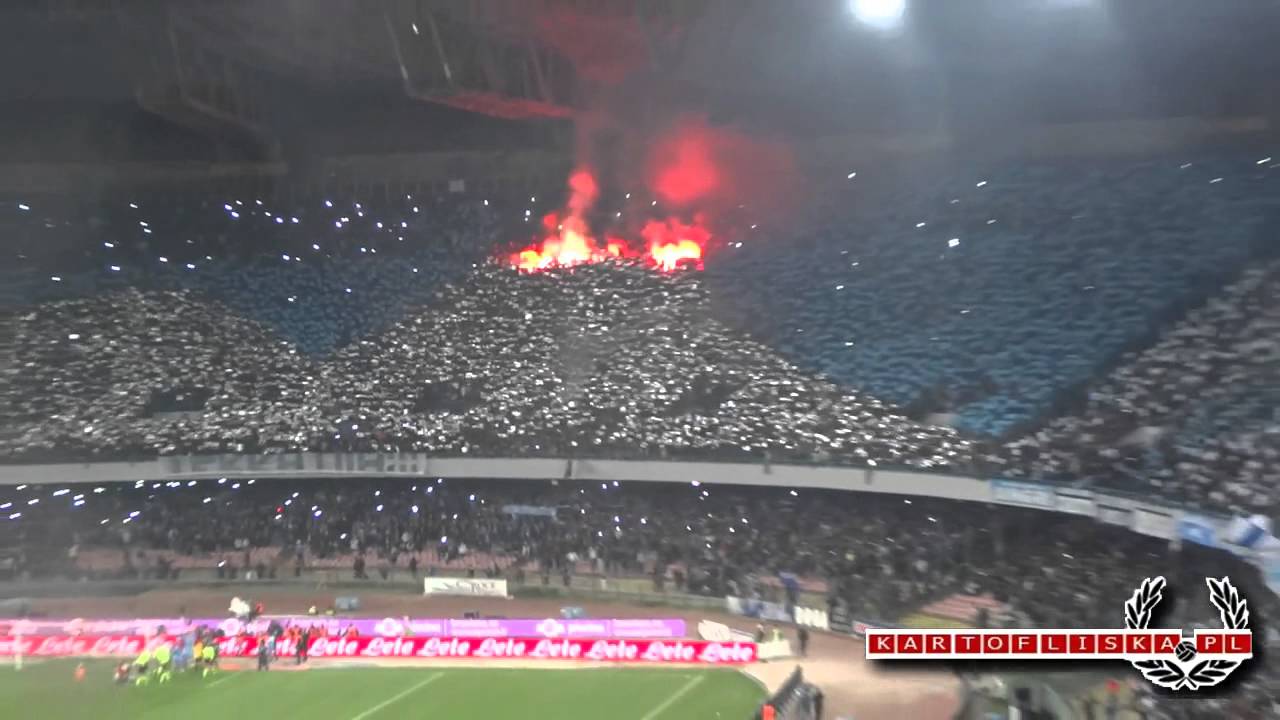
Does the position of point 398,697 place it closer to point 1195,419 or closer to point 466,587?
point 466,587

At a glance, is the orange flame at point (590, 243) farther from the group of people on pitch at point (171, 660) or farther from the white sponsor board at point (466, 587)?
the group of people on pitch at point (171, 660)

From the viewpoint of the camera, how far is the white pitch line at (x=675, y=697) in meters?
15.2

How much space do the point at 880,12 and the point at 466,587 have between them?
16.3 metres

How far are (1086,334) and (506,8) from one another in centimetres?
1431

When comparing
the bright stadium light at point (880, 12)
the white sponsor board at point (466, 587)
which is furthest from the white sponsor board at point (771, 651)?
the bright stadium light at point (880, 12)

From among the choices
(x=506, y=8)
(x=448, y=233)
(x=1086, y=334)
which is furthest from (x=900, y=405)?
(x=448, y=233)

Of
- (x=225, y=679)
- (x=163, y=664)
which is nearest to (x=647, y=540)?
(x=225, y=679)

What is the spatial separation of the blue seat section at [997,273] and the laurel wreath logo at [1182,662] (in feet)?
30.8

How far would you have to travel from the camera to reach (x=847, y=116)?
23.8m

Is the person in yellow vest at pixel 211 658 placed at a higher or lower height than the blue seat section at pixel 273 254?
lower

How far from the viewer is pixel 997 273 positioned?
70.9 feet

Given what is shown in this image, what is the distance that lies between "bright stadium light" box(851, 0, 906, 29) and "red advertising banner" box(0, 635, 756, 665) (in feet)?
44.3

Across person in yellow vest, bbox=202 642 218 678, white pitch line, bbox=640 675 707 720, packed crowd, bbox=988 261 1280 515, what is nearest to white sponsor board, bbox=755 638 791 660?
white pitch line, bbox=640 675 707 720

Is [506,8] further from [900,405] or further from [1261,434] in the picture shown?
[1261,434]
